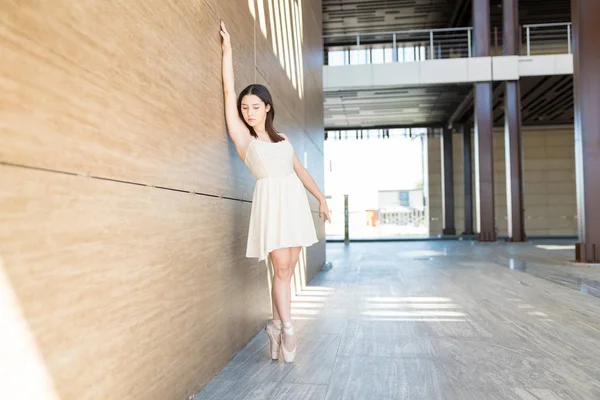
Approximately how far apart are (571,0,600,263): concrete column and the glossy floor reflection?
225 cm

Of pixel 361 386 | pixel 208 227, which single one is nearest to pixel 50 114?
pixel 208 227

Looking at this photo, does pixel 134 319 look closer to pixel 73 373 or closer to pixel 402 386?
pixel 73 373

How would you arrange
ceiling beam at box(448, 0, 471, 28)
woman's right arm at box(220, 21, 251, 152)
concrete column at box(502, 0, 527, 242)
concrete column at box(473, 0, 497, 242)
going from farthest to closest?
1. ceiling beam at box(448, 0, 471, 28)
2. concrete column at box(473, 0, 497, 242)
3. concrete column at box(502, 0, 527, 242)
4. woman's right arm at box(220, 21, 251, 152)

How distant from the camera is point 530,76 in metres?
14.6

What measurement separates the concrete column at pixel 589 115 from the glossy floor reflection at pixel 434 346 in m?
2.25

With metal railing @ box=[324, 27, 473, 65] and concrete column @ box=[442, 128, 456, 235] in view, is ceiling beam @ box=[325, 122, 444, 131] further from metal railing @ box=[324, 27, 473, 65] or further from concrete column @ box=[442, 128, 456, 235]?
metal railing @ box=[324, 27, 473, 65]

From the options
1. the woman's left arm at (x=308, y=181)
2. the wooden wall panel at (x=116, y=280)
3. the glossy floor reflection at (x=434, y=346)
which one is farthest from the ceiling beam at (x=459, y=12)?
the wooden wall panel at (x=116, y=280)

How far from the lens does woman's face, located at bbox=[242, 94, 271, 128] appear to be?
8.68 feet

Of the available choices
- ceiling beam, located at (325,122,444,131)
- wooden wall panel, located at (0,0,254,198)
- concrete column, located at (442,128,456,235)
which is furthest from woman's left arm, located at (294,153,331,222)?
ceiling beam, located at (325,122,444,131)

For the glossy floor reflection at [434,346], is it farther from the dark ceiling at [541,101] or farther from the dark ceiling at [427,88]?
the dark ceiling at [427,88]

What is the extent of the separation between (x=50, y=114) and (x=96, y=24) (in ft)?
1.23

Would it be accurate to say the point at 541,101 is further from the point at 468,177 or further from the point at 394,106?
the point at 394,106

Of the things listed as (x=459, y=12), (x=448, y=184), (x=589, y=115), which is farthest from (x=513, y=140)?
(x=589, y=115)

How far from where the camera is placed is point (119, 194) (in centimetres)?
155
